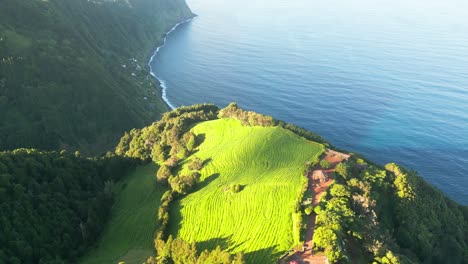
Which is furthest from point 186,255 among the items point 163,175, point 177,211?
point 163,175

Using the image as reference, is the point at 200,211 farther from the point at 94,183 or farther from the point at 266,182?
the point at 94,183

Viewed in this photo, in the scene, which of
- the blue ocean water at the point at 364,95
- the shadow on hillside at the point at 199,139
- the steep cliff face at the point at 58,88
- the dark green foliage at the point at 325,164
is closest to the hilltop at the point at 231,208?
the shadow on hillside at the point at 199,139

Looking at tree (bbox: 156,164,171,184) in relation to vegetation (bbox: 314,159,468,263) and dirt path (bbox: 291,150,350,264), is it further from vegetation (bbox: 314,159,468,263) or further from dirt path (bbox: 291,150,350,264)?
vegetation (bbox: 314,159,468,263)

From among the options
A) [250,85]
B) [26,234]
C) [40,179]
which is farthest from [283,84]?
[26,234]

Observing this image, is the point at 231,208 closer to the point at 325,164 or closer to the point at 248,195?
the point at 248,195

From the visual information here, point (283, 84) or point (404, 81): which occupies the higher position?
point (404, 81)

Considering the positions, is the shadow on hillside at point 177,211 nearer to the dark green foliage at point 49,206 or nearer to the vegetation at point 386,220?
the dark green foliage at point 49,206

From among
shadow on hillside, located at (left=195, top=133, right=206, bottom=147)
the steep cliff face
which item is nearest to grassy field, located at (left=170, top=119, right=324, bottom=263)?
shadow on hillside, located at (left=195, top=133, right=206, bottom=147)
